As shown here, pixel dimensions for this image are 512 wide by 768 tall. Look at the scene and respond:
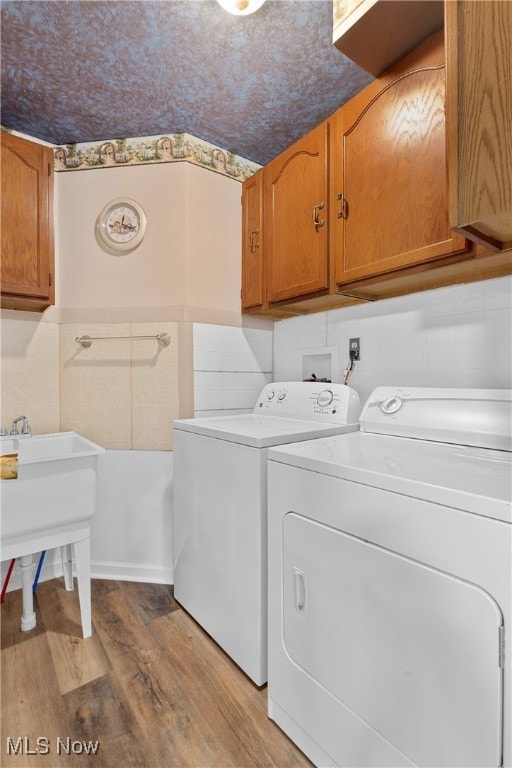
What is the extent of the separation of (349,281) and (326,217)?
345mm

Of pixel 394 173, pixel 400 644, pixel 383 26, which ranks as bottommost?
pixel 400 644

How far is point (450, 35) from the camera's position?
96 centimetres

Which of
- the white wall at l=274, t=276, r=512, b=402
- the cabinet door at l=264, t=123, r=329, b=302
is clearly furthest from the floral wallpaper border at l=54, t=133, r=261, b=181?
the white wall at l=274, t=276, r=512, b=402

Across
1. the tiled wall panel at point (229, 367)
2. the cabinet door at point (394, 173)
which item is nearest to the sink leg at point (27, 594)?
the tiled wall panel at point (229, 367)

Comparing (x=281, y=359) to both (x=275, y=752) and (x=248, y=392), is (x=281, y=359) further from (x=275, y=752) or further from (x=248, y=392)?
(x=275, y=752)

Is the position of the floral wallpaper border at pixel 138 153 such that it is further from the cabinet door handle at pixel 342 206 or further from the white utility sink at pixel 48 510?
the white utility sink at pixel 48 510

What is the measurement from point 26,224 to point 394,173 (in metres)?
1.81

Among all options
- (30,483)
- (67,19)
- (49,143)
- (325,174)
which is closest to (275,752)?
(30,483)

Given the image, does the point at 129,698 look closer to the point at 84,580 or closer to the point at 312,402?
the point at 84,580

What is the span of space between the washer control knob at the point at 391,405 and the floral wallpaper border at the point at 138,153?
168 centimetres

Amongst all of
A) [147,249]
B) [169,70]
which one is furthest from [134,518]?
[169,70]

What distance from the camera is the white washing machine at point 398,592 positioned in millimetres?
725

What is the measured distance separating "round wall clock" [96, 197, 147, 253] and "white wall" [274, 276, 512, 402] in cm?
114
